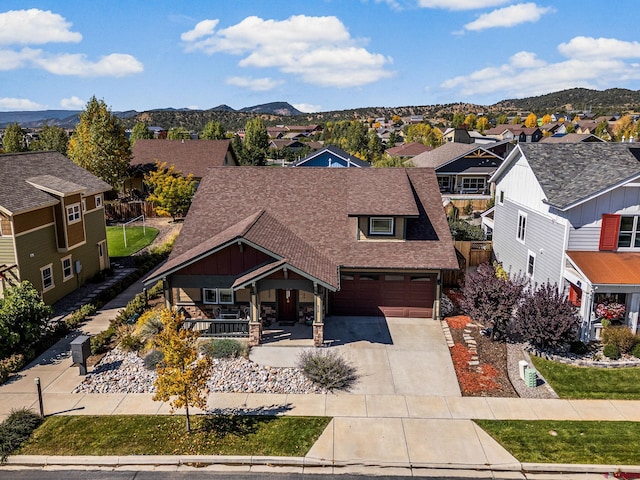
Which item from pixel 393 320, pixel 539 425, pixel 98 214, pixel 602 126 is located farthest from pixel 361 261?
pixel 602 126

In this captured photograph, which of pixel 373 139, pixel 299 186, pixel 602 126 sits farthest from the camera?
pixel 602 126

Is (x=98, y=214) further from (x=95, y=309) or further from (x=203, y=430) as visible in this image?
(x=203, y=430)

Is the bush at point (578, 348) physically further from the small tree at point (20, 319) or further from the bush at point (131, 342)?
the small tree at point (20, 319)

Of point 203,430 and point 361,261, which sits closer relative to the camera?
point 203,430

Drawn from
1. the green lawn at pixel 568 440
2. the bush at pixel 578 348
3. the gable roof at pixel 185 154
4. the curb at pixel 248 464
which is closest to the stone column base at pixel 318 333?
the curb at pixel 248 464

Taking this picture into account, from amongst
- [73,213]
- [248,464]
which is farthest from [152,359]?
[73,213]

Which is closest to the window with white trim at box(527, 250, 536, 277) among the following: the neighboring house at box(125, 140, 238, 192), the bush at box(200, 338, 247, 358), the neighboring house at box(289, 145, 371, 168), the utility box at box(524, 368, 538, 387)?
the utility box at box(524, 368, 538, 387)
